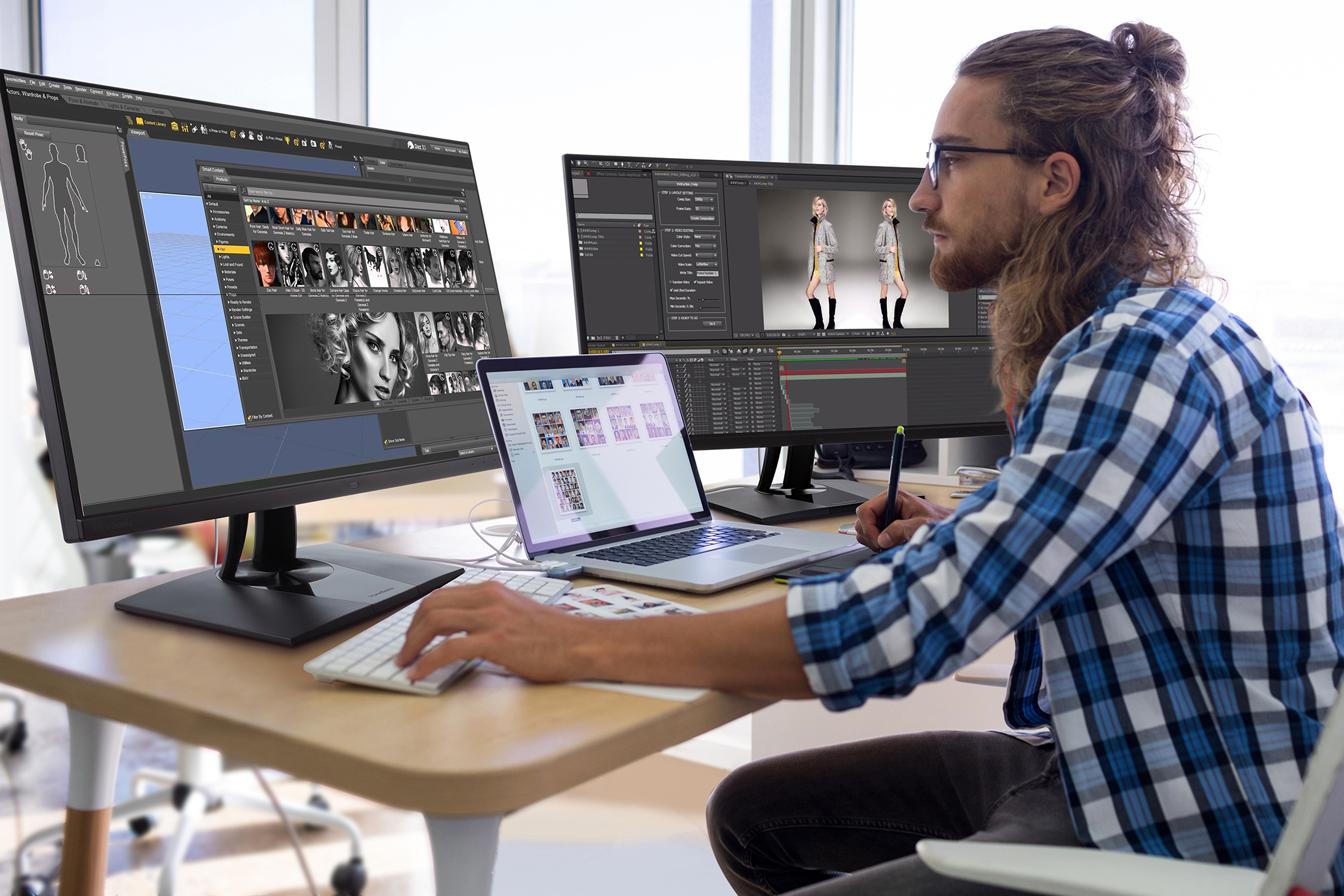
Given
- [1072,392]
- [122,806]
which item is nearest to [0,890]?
[122,806]

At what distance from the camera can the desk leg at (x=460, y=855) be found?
77 cm

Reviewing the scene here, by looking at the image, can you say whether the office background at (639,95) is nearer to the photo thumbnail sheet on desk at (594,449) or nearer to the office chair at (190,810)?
the office chair at (190,810)

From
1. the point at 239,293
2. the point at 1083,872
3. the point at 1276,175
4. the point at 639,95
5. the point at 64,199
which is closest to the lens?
the point at 1083,872

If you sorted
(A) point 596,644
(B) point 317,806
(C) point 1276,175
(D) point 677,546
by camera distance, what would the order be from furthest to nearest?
(B) point 317,806 < (C) point 1276,175 < (D) point 677,546 < (A) point 596,644

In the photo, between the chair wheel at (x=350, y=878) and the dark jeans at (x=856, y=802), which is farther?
the chair wheel at (x=350, y=878)

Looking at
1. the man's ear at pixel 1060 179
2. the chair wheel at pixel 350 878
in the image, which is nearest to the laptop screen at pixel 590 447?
the man's ear at pixel 1060 179

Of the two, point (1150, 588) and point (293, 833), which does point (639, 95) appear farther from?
point (1150, 588)

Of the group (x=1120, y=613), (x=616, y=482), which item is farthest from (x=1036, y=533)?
(x=616, y=482)

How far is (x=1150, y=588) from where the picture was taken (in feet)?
2.65

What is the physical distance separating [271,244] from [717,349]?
0.72 meters

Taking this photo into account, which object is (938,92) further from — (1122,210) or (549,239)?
(1122,210)

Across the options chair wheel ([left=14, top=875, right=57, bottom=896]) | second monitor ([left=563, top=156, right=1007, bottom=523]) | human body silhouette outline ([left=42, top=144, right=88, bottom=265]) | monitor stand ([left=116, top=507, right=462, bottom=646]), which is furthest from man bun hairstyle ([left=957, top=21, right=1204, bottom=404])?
chair wheel ([left=14, top=875, right=57, bottom=896])

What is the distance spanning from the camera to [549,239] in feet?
9.23

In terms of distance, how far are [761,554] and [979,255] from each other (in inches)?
17.0
